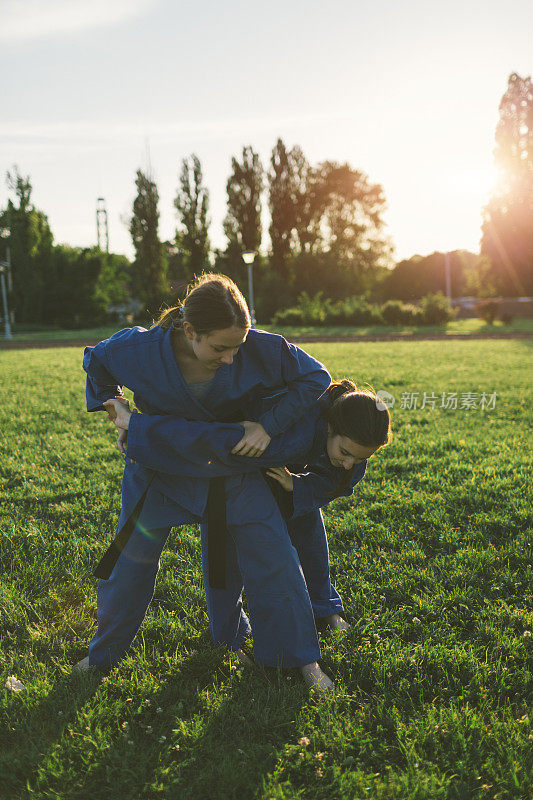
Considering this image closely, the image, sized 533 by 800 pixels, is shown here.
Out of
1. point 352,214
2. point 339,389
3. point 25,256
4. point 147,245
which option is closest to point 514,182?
point 352,214

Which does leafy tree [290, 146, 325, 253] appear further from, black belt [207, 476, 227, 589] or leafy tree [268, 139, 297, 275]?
black belt [207, 476, 227, 589]

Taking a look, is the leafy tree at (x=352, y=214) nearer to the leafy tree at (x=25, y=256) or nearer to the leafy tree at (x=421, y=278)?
the leafy tree at (x=421, y=278)

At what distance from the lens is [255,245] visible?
4100 cm

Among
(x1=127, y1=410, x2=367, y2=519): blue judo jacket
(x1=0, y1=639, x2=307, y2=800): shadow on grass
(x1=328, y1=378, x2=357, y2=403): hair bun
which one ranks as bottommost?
(x1=0, y1=639, x2=307, y2=800): shadow on grass

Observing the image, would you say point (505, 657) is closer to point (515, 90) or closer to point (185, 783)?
point (185, 783)

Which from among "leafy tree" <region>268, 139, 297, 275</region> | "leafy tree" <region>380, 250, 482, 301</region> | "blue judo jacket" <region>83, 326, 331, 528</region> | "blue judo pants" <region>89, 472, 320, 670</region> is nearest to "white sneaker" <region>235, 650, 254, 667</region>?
"blue judo pants" <region>89, 472, 320, 670</region>

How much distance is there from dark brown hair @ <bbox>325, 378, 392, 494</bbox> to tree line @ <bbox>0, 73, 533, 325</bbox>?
3220 centimetres

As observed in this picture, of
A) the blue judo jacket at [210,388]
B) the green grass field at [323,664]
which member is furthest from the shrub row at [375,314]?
the blue judo jacket at [210,388]

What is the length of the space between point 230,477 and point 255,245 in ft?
132

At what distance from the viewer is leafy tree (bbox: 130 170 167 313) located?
37.0m

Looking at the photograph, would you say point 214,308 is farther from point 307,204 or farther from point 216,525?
point 307,204

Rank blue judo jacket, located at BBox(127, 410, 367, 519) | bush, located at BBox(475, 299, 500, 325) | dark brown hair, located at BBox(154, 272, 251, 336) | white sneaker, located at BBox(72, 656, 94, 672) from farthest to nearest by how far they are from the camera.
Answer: bush, located at BBox(475, 299, 500, 325) < white sneaker, located at BBox(72, 656, 94, 672) < blue judo jacket, located at BBox(127, 410, 367, 519) < dark brown hair, located at BBox(154, 272, 251, 336)

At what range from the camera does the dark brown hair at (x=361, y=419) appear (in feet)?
7.64

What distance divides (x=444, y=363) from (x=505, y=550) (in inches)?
380
